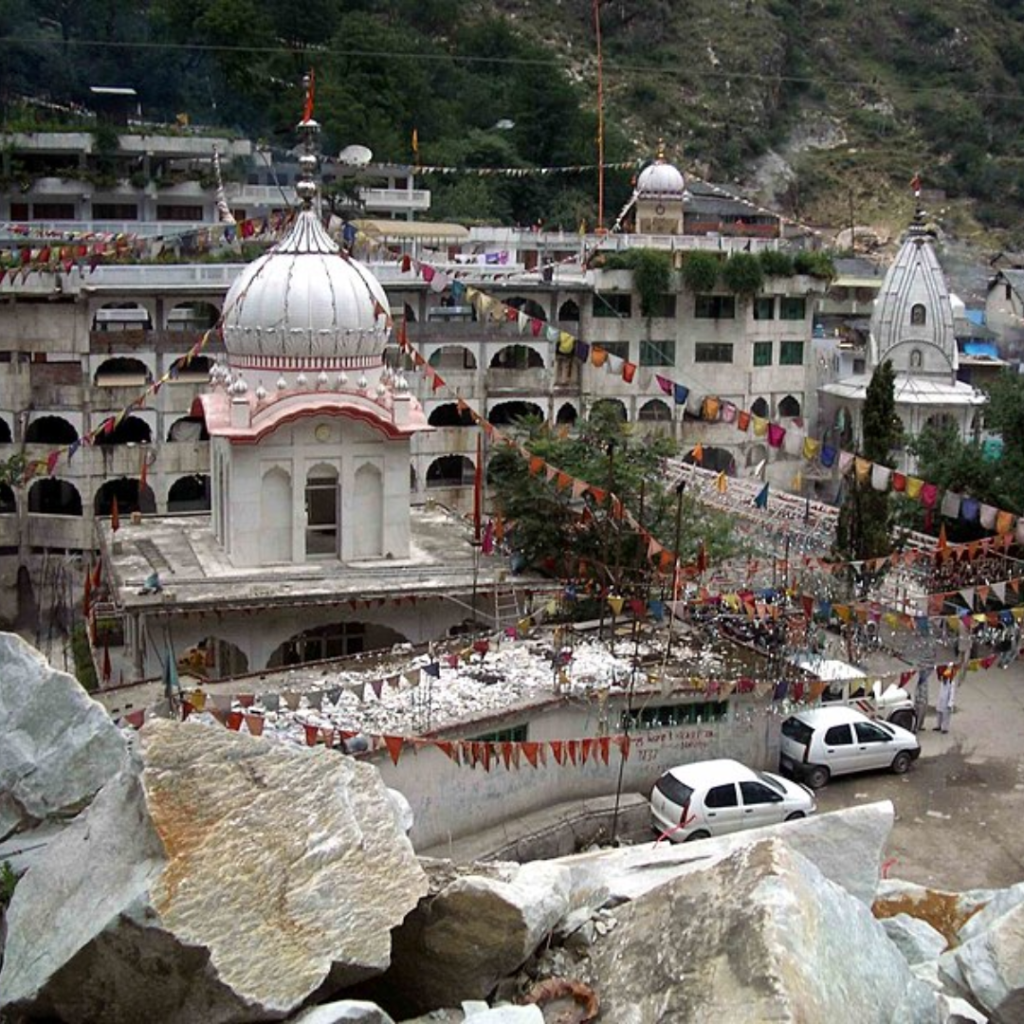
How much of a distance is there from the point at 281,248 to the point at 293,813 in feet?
62.4

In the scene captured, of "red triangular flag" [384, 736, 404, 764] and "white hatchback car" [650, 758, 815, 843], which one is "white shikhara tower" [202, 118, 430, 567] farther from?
"white hatchback car" [650, 758, 815, 843]

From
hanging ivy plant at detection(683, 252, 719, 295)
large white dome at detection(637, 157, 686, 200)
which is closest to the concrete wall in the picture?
hanging ivy plant at detection(683, 252, 719, 295)

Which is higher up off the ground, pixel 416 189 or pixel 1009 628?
pixel 416 189

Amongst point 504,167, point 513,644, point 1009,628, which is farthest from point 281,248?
point 504,167

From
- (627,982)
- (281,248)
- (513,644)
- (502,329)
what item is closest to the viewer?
(627,982)

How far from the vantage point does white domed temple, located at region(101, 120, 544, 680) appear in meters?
26.2

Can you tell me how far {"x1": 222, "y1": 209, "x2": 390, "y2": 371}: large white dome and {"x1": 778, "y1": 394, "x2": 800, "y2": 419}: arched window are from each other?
2251 cm

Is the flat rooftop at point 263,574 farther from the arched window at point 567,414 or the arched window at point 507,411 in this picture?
the arched window at point 567,414

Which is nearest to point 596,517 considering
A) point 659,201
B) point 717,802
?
point 717,802

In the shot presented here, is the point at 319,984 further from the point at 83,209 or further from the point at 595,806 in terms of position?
the point at 83,209

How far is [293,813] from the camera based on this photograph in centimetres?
1028

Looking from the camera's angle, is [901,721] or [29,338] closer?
[901,721]

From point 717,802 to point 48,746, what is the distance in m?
10.9

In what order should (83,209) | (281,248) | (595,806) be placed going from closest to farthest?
(595,806), (281,248), (83,209)
